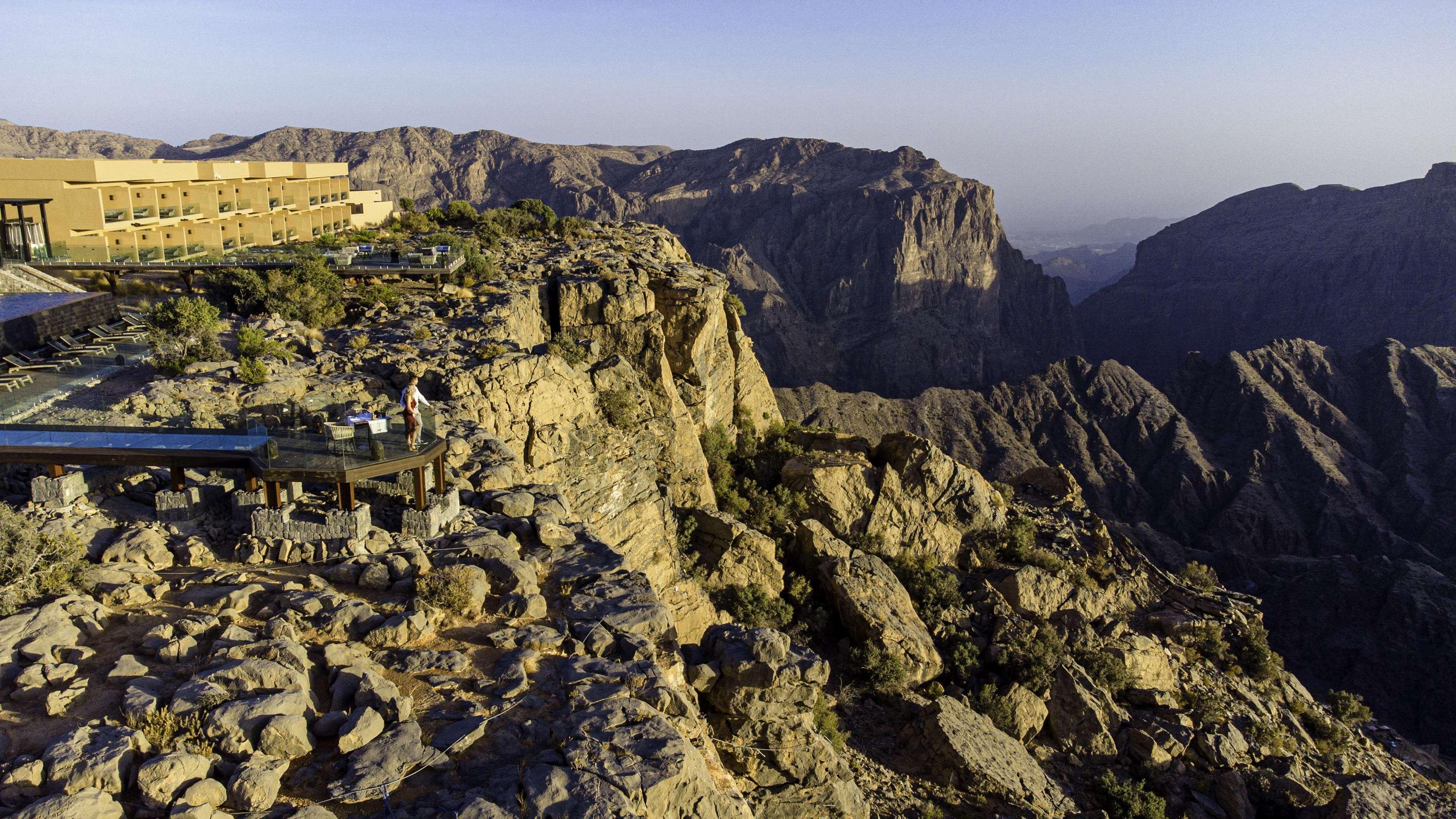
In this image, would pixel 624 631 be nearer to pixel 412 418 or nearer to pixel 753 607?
pixel 412 418

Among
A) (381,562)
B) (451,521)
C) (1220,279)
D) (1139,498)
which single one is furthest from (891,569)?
(1220,279)

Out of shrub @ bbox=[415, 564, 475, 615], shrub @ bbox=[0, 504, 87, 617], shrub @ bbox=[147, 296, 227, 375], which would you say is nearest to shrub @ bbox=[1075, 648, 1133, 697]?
shrub @ bbox=[415, 564, 475, 615]

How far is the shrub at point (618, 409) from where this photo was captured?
21031 mm

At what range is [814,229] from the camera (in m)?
148

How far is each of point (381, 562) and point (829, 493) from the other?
16.8 meters

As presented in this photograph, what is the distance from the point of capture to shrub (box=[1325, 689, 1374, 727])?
25516 millimetres

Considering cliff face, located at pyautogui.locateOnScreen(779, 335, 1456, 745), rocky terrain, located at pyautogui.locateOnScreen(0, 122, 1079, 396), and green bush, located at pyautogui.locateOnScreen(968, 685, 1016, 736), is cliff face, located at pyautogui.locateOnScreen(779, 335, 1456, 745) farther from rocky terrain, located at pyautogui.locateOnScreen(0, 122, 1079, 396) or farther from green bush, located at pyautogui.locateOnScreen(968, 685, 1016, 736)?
rocky terrain, located at pyautogui.locateOnScreen(0, 122, 1079, 396)

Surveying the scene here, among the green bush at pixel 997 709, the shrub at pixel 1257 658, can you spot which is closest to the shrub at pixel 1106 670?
the green bush at pixel 997 709

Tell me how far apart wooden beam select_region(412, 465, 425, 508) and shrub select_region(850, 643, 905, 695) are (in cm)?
1161

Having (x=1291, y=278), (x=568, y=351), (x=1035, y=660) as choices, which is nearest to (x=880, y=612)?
(x=1035, y=660)

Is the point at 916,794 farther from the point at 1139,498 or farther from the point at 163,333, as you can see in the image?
the point at 1139,498

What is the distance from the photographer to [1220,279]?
5969 inches

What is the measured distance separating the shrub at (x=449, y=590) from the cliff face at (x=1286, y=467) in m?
50.0

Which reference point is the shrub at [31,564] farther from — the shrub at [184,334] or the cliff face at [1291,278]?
the cliff face at [1291,278]
